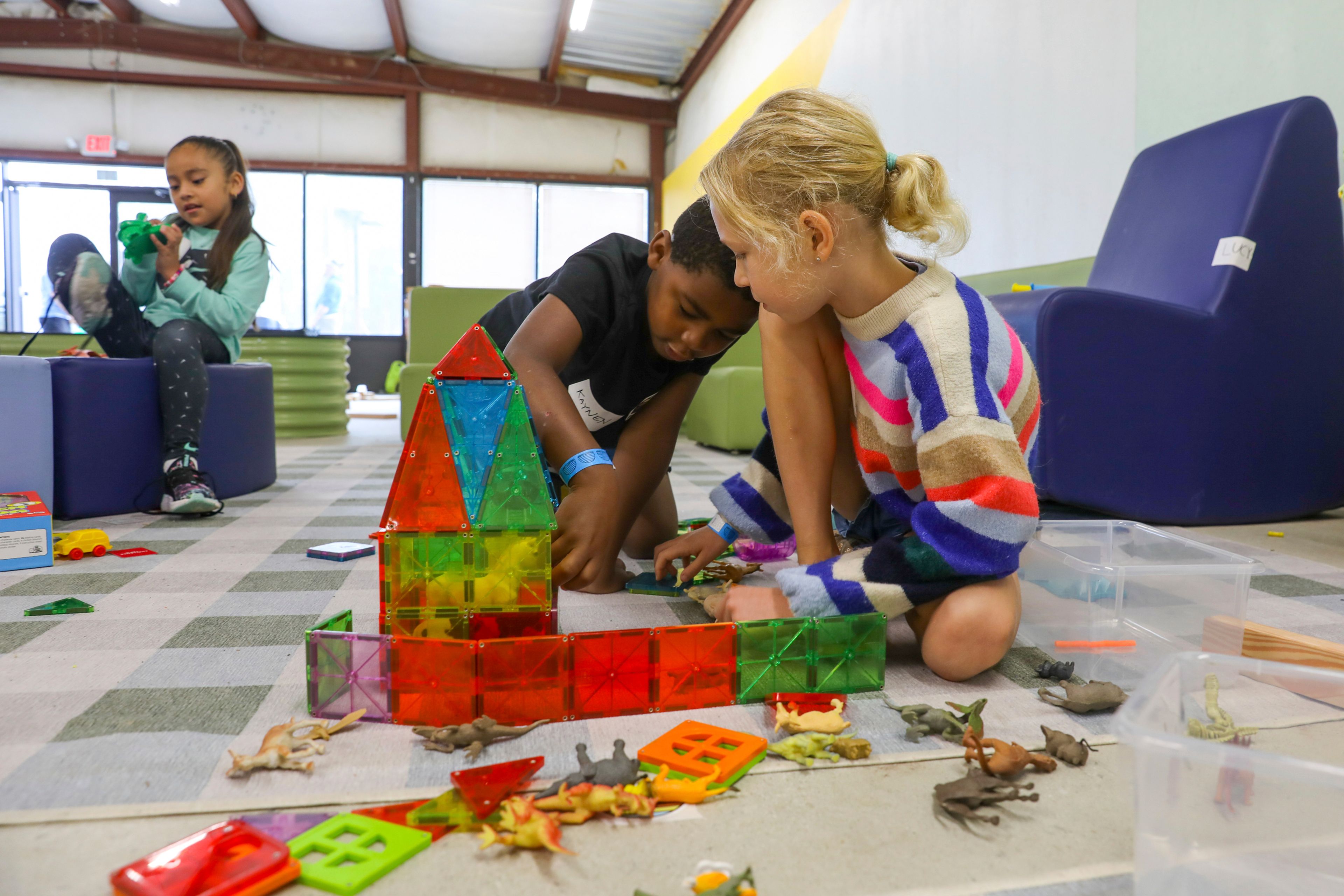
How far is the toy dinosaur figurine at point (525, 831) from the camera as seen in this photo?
53 cm

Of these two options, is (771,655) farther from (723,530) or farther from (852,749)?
(723,530)

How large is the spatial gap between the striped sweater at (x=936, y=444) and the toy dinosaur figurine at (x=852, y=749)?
0.62 ft

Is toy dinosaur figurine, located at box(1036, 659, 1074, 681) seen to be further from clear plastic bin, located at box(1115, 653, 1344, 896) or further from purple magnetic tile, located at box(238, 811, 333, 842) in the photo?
purple magnetic tile, located at box(238, 811, 333, 842)

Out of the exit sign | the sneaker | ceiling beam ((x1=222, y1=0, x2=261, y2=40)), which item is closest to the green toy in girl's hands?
the sneaker

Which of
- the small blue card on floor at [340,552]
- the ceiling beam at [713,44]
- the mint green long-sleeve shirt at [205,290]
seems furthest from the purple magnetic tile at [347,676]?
the ceiling beam at [713,44]

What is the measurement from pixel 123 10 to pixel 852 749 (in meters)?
7.65

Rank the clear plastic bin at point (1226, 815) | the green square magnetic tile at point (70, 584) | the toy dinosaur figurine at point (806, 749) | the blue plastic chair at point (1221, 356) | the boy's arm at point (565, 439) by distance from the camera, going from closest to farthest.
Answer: the clear plastic bin at point (1226, 815) → the toy dinosaur figurine at point (806, 749) → the boy's arm at point (565, 439) → the green square magnetic tile at point (70, 584) → the blue plastic chair at point (1221, 356)

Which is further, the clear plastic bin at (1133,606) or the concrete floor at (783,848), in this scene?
the clear plastic bin at (1133,606)

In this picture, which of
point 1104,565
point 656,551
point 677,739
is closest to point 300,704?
point 677,739

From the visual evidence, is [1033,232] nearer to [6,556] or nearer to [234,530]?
[234,530]

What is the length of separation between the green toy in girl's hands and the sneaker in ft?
1.67

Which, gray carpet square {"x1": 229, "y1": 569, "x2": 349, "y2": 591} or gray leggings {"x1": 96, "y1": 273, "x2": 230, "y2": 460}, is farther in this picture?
gray leggings {"x1": 96, "y1": 273, "x2": 230, "y2": 460}

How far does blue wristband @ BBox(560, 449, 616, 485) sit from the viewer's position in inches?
40.5

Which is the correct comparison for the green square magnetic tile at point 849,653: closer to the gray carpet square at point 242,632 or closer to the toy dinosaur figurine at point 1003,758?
the toy dinosaur figurine at point 1003,758
